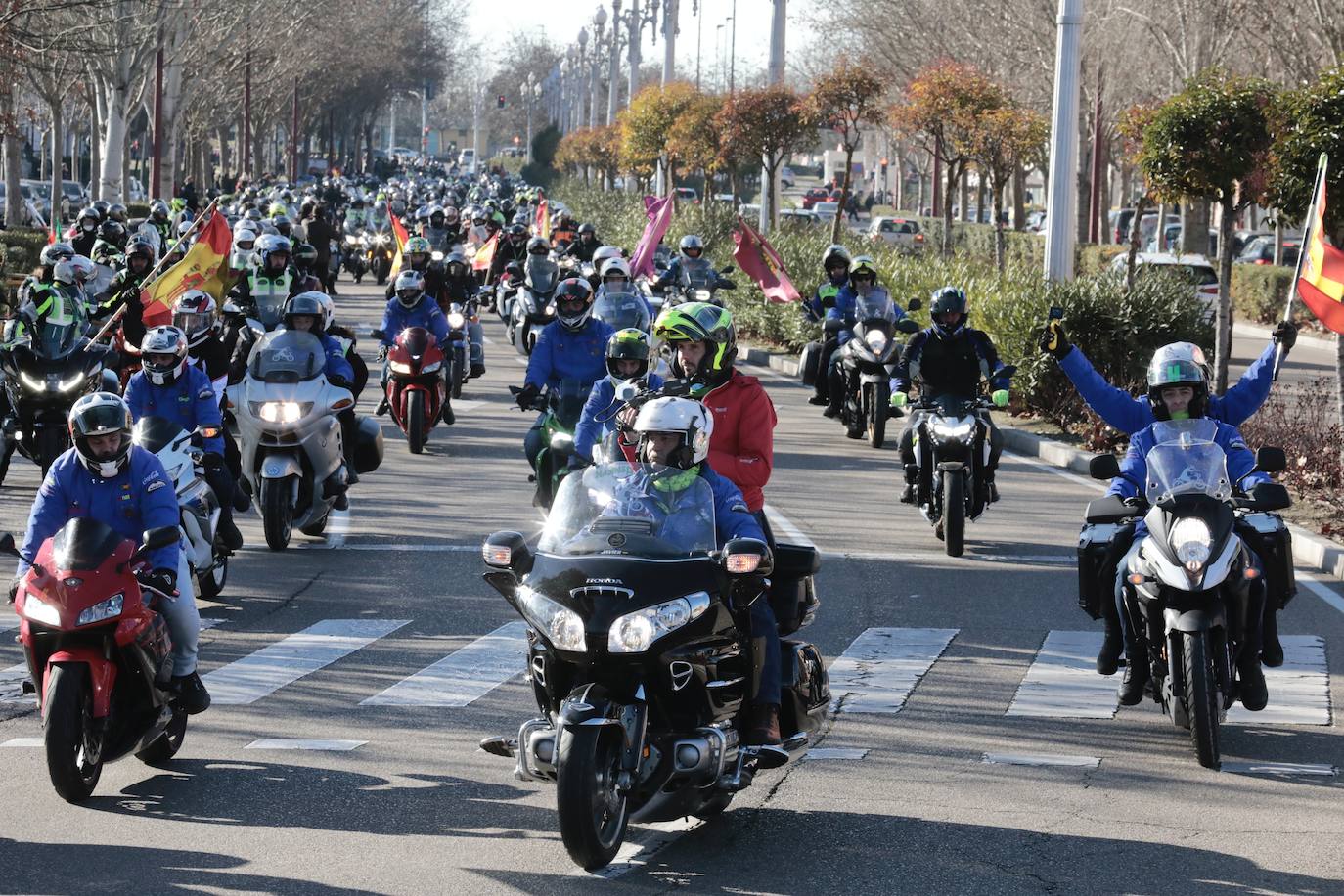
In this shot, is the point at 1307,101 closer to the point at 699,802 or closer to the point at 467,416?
the point at 467,416

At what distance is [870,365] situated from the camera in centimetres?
2030

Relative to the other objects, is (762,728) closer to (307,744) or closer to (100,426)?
(307,744)

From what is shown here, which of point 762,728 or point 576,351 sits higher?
point 576,351

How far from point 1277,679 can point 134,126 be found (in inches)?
3029

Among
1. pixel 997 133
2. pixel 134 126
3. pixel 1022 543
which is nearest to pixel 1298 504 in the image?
pixel 1022 543

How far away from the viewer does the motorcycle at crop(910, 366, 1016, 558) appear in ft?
47.0

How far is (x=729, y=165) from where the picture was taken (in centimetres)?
5025

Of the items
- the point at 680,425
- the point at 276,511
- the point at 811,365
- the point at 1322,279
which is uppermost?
the point at 1322,279

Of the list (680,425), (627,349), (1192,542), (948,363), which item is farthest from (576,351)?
(680,425)

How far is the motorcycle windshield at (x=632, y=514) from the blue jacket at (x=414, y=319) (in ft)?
42.1

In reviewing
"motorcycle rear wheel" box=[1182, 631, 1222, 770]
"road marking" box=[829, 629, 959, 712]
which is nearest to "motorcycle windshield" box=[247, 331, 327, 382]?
A: "road marking" box=[829, 629, 959, 712]

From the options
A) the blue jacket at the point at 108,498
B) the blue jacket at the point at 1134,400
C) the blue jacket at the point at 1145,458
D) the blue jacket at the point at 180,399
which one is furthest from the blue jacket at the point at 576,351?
the blue jacket at the point at 108,498

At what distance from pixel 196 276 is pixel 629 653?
12710mm

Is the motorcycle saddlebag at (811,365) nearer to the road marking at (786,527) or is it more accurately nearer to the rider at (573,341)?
the road marking at (786,527)
